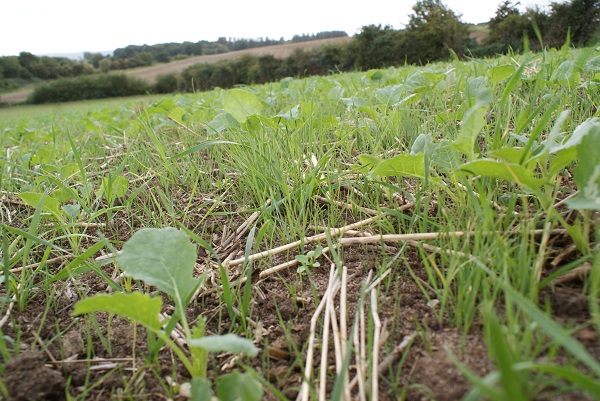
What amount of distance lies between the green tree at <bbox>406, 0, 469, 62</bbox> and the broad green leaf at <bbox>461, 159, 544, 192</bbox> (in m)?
25.3

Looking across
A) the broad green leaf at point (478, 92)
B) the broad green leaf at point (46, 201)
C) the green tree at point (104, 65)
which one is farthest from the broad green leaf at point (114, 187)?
the green tree at point (104, 65)

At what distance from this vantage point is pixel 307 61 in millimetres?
28188

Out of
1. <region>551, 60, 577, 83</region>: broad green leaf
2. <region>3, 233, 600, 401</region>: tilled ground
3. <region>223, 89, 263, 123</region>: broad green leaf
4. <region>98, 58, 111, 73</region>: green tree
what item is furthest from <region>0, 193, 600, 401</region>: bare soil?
<region>98, 58, 111, 73</region>: green tree

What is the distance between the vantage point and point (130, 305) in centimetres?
70

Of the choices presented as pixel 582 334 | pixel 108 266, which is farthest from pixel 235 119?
pixel 582 334

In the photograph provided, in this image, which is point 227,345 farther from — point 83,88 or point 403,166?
point 83,88

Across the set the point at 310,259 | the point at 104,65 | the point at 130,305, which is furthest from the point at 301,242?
the point at 104,65

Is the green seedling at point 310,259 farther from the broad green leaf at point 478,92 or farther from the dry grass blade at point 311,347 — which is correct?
the broad green leaf at point 478,92

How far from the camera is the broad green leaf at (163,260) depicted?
817mm

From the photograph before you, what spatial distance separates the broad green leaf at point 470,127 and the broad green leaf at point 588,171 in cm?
19

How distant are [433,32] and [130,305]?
2888cm

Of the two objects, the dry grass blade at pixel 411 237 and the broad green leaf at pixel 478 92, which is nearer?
the dry grass blade at pixel 411 237

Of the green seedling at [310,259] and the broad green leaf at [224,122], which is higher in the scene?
the broad green leaf at [224,122]

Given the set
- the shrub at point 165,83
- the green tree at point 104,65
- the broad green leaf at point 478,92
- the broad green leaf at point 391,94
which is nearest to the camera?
the broad green leaf at point 478,92
